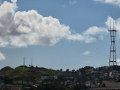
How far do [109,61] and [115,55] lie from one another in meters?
3.85

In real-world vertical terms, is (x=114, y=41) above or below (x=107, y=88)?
above

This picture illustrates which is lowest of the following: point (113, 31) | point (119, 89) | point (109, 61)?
point (119, 89)

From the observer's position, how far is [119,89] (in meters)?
160

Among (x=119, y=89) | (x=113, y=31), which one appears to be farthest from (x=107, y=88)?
(x=113, y=31)

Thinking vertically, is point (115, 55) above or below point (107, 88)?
above

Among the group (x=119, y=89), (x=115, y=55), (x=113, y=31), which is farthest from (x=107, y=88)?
(x=113, y=31)

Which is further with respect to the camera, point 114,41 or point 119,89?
point 114,41

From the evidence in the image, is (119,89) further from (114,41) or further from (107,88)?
(114,41)

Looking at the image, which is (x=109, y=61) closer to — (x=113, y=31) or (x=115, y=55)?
(x=115, y=55)

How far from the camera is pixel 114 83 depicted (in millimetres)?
172875

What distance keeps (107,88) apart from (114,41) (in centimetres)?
2318

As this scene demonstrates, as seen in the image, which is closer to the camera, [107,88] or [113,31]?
[107,88]

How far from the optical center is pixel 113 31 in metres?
177

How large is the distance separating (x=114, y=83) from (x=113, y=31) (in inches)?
941
